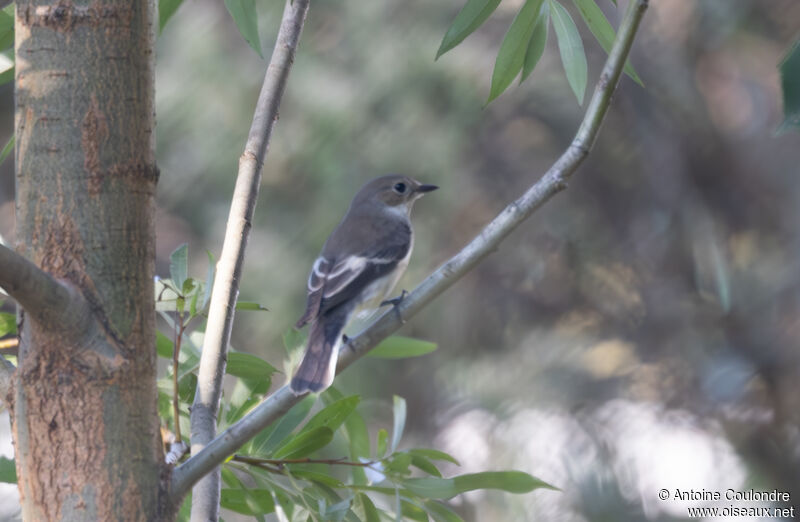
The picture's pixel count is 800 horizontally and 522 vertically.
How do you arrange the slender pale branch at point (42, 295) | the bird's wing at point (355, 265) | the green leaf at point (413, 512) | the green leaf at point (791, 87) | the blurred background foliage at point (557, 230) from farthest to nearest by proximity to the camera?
the blurred background foliage at point (557, 230) < the bird's wing at point (355, 265) < the green leaf at point (413, 512) < the slender pale branch at point (42, 295) < the green leaf at point (791, 87)

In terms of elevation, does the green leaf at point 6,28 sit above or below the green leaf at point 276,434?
above

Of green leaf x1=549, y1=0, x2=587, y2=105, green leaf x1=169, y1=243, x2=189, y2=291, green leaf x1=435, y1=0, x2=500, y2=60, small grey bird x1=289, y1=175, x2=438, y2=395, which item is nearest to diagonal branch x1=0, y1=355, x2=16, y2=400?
green leaf x1=169, y1=243, x2=189, y2=291

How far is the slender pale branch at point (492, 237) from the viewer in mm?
691

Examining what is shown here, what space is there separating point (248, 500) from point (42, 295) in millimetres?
390

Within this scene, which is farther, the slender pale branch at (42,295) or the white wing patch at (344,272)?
the white wing patch at (344,272)

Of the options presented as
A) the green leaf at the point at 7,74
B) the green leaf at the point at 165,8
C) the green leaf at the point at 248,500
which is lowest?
the green leaf at the point at 248,500

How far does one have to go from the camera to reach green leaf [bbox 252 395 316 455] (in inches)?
39.0

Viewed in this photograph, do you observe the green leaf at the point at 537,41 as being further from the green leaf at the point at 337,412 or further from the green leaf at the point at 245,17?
the green leaf at the point at 337,412

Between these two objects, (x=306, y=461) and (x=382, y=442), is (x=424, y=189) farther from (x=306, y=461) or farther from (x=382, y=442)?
(x=306, y=461)

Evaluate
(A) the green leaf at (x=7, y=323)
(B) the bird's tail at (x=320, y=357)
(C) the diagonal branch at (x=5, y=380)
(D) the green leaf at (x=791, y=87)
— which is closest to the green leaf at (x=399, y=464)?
(B) the bird's tail at (x=320, y=357)

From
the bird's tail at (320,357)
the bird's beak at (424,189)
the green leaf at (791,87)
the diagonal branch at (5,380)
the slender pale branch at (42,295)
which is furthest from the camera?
the bird's beak at (424,189)

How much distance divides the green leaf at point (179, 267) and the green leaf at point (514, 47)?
0.38m

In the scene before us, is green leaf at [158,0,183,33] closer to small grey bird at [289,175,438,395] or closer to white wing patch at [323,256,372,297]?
small grey bird at [289,175,438,395]

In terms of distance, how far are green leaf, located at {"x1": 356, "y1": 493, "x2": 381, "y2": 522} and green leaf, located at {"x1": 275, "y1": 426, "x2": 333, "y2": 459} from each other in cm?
8
